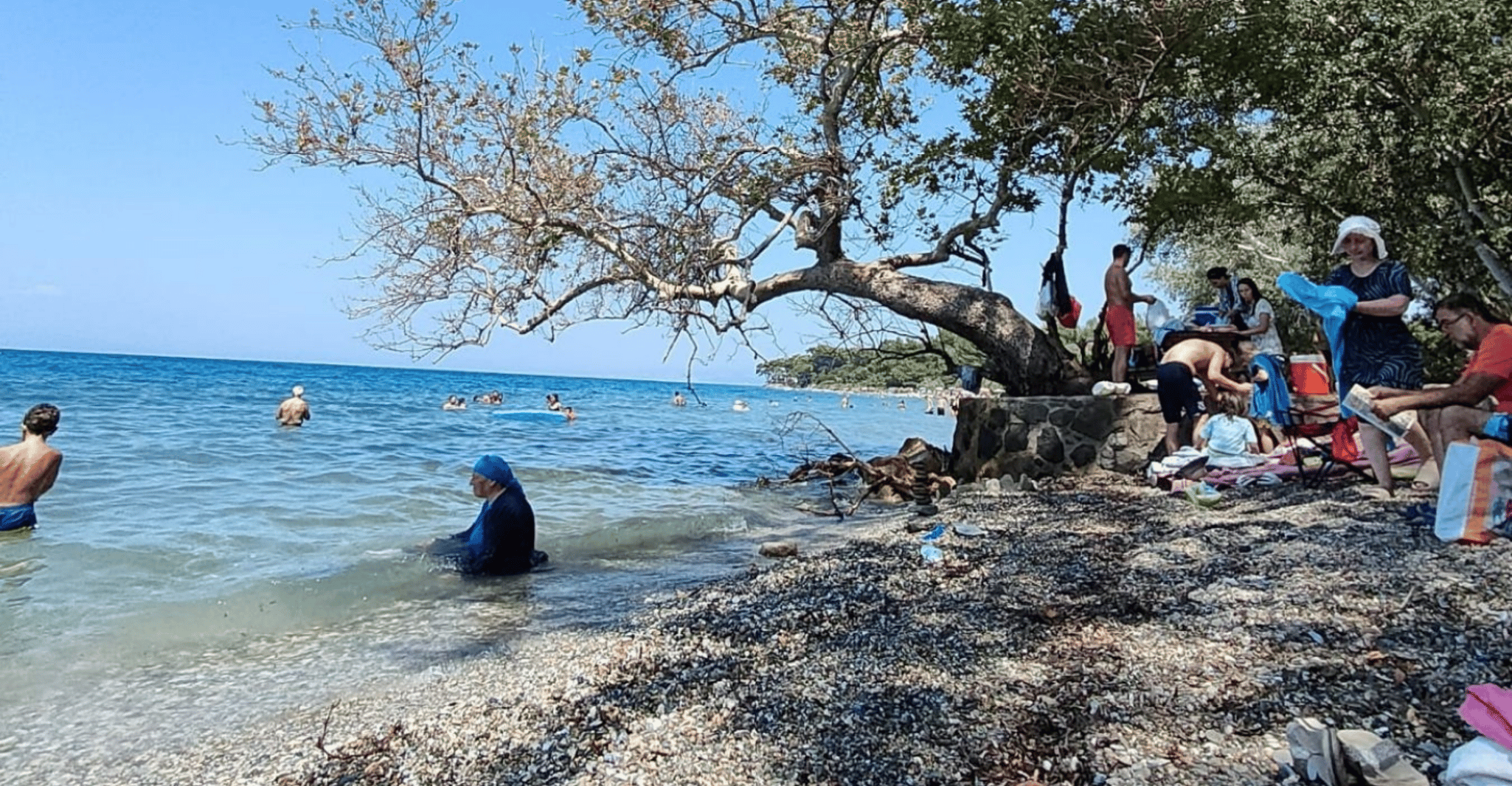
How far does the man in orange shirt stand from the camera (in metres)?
4.60

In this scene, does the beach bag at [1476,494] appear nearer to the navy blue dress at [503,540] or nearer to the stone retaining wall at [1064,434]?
the stone retaining wall at [1064,434]

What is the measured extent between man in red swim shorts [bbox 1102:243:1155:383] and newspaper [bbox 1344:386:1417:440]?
3.92 m

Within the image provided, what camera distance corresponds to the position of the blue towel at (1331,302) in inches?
217

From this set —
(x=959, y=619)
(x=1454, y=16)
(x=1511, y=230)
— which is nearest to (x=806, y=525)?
(x=959, y=619)

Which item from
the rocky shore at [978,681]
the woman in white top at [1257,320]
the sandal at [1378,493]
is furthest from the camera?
the woman in white top at [1257,320]

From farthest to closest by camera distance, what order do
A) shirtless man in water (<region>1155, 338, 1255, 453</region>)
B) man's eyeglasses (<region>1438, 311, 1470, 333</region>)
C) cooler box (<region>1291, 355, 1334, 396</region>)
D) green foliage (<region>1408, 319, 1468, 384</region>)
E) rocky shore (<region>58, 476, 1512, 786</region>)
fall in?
green foliage (<region>1408, 319, 1468, 384</region>)
cooler box (<region>1291, 355, 1334, 396</region>)
shirtless man in water (<region>1155, 338, 1255, 453</region>)
man's eyeglasses (<region>1438, 311, 1470, 333</region>)
rocky shore (<region>58, 476, 1512, 786</region>)

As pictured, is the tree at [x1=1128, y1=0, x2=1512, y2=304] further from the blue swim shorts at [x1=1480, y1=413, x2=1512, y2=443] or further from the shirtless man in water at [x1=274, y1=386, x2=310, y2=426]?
the shirtless man in water at [x1=274, y1=386, x2=310, y2=426]

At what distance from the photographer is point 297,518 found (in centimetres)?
845

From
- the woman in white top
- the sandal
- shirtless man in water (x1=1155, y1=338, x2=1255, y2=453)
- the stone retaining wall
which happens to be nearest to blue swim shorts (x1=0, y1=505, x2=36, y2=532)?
the stone retaining wall

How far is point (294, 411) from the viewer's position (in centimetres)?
1947

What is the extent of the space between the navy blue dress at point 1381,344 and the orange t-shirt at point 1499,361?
704mm

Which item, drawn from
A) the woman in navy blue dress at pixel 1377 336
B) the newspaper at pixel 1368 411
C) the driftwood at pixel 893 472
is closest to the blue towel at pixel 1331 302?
the woman in navy blue dress at pixel 1377 336

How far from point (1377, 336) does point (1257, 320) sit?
350 cm

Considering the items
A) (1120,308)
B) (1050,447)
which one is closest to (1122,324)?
(1120,308)
